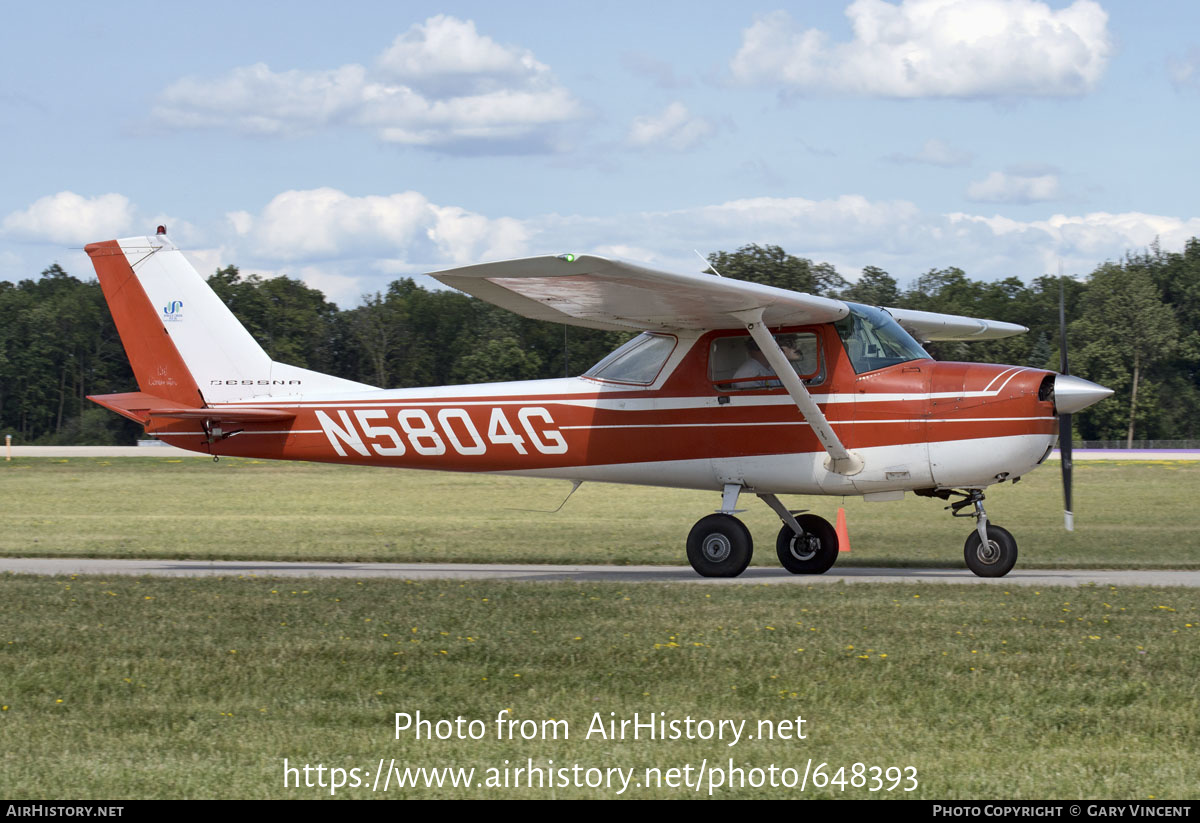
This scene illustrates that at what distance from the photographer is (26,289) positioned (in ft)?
327

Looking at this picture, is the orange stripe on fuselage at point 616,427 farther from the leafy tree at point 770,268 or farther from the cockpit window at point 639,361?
the leafy tree at point 770,268

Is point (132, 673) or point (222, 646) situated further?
point (222, 646)

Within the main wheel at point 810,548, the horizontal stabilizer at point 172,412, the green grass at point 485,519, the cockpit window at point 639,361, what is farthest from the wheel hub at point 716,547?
the horizontal stabilizer at point 172,412

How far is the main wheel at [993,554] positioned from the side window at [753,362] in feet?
7.66

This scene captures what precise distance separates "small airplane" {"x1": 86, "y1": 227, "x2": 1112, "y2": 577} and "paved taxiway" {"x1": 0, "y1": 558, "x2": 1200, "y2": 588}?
51 centimetres

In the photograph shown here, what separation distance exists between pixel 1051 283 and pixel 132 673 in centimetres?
7689

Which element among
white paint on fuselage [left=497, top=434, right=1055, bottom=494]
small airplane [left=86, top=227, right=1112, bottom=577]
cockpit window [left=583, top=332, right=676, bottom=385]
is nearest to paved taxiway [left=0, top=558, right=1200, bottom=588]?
small airplane [left=86, top=227, right=1112, bottom=577]

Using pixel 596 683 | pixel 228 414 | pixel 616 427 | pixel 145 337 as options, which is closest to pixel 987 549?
pixel 616 427

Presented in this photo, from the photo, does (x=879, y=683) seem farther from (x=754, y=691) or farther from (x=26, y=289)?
(x=26, y=289)

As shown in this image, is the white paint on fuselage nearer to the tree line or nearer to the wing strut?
the wing strut

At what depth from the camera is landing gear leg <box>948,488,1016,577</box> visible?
12820 mm

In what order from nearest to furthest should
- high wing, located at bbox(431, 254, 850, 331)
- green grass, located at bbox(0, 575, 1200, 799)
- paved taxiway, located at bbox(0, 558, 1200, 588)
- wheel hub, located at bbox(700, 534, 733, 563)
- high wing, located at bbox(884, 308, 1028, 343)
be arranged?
green grass, located at bbox(0, 575, 1200, 799) → high wing, located at bbox(431, 254, 850, 331) → paved taxiway, located at bbox(0, 558, 1200, 588) → wheel hub, located at bbox(700, 534, 733, 563) → high wing, located at bbox(884, 308, 1028, 343)

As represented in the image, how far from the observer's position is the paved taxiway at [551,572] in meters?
12.6

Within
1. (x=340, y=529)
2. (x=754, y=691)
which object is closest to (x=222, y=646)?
(x=754, y=691)
